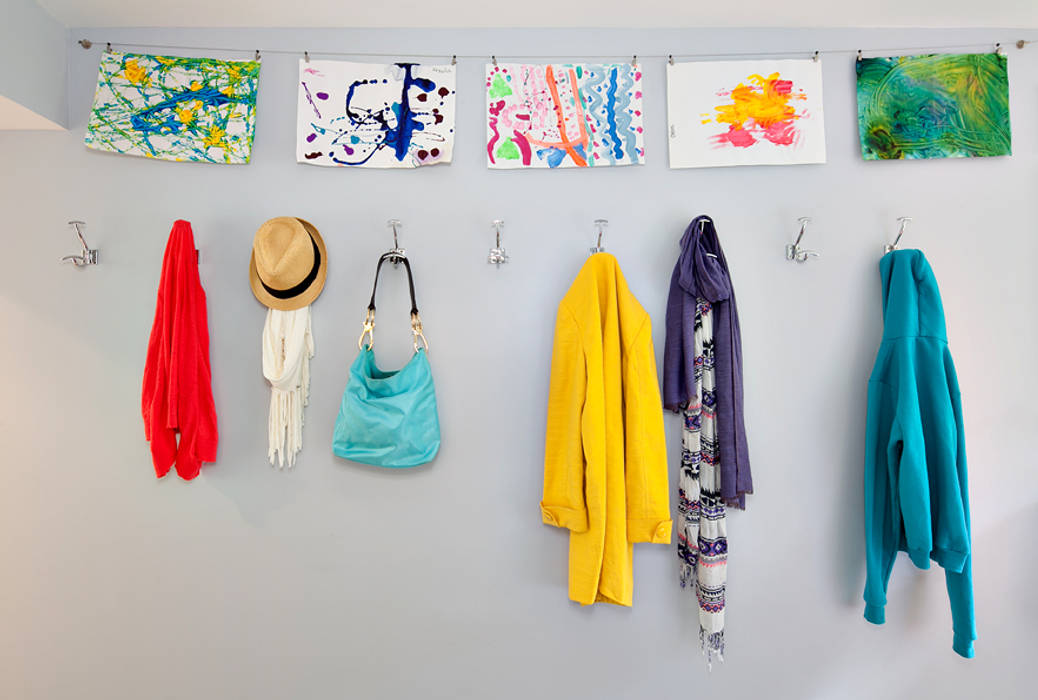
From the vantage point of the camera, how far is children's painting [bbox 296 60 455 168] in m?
1.71

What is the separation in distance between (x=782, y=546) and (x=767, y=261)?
3.07 feet

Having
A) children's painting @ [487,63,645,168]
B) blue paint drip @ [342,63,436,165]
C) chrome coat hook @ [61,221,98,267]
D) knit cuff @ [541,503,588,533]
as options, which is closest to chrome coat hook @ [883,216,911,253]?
children's painting @ [487,63,645,168]

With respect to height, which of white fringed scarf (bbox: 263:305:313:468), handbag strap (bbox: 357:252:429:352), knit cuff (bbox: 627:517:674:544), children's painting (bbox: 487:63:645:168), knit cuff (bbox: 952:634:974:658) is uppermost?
children's painting (bbox: 487:63:645:168)

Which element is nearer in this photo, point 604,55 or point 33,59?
point 33,59

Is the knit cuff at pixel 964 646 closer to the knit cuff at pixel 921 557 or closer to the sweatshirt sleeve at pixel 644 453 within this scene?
the knit cuff at pixel 921 557

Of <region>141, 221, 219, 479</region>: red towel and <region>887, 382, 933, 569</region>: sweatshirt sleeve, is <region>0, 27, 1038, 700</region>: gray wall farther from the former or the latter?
<region>887, 382, 933, 569</region>: sweatshirt sleeve

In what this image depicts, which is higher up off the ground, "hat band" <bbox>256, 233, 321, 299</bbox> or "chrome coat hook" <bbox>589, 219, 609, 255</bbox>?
"chrome coat hook" <bbox>589, 219, 609, 255</bbox>

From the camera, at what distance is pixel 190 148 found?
1.71 m

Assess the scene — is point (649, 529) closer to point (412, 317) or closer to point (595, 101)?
point (412, 317)

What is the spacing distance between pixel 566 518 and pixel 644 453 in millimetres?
302

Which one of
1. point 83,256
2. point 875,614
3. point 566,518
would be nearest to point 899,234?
point 875,614

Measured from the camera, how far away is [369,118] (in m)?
1.72

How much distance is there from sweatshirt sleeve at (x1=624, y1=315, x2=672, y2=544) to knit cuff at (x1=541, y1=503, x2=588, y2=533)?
0.14 m

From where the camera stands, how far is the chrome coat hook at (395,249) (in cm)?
169
